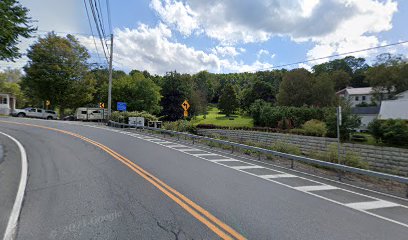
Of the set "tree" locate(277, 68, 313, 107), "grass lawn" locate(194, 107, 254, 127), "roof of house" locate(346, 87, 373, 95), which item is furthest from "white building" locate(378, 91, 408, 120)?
"roof of house" locate(346, 87, 373, 95)

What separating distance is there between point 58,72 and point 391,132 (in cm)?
4720

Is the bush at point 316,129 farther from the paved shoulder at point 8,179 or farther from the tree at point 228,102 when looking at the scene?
the tree at point 228,102

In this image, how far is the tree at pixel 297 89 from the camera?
176ft

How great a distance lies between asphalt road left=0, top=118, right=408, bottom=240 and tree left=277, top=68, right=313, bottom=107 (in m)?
45.4

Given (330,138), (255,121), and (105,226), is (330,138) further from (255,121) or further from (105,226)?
(105,226)

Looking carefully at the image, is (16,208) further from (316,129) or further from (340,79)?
(340,79)

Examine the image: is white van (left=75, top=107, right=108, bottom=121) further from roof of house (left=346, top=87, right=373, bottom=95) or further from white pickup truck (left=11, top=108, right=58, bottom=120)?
roof of house (left=346, top=87, right=373, bottom=95)

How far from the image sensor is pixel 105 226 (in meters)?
5.50

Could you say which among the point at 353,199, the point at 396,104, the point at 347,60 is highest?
the point at 347,60

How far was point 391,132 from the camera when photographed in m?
24.2

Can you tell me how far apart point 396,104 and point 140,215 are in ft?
129

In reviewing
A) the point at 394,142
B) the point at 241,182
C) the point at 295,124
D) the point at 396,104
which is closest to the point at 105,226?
the point at 241,182

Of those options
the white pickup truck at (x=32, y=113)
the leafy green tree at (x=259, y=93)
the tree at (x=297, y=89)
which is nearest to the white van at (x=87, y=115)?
the white pickup truck at (x=32, y=113)

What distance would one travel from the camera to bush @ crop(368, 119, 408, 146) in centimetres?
2402
